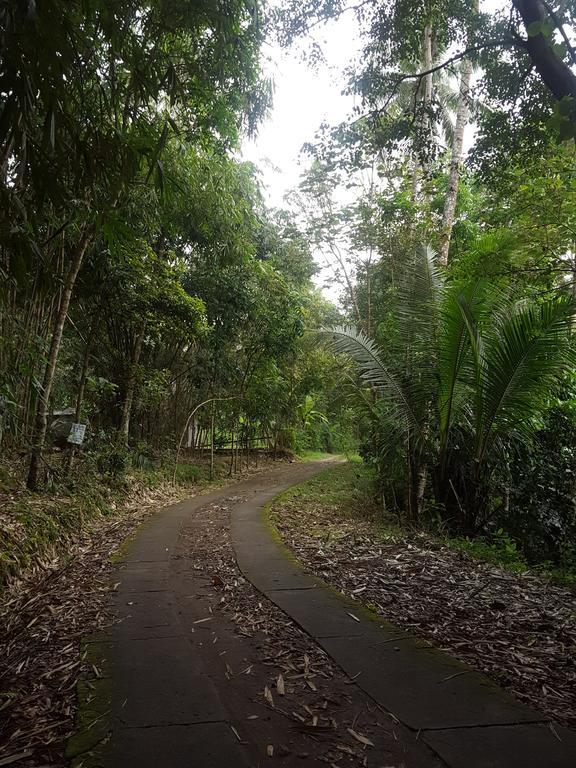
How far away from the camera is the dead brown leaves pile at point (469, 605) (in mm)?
2396

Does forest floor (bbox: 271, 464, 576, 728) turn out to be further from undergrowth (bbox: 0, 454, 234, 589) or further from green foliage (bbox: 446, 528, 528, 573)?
undergrowth (bbox: 0, 454, 234, 589)

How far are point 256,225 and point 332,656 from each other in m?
8.07

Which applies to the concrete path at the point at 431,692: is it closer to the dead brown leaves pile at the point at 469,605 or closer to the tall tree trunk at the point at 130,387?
the dead brown leaves pile at the point at 469,605

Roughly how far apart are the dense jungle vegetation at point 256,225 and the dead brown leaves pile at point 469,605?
161cm

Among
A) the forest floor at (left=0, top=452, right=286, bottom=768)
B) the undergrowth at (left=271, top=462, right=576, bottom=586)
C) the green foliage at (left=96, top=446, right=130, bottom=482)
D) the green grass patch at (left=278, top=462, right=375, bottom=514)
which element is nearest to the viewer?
the forest floor at (left=0, top=452, right=286, bottom=768)

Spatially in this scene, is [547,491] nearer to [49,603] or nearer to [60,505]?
[60,505]

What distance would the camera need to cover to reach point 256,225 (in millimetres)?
9484

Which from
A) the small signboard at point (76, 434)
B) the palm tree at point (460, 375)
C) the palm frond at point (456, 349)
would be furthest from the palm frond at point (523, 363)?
the small signboard at point (76, 434)

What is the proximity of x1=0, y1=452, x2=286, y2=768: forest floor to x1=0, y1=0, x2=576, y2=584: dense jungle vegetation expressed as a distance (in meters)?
0.60

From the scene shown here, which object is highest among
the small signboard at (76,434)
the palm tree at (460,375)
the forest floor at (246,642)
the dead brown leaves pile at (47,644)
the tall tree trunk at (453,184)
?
the tall tree trunk at (453,184)

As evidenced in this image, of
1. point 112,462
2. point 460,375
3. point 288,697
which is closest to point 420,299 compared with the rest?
point 460,375

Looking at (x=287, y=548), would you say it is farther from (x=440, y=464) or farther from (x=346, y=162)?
(x=346, y=162)

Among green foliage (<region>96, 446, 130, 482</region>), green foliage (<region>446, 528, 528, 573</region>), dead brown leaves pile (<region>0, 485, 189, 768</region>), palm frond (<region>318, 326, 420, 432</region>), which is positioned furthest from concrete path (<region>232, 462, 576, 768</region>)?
green foliage (<region>96, 446, 130, 482</region>)

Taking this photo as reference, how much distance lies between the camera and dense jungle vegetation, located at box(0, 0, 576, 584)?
251 centimetres
